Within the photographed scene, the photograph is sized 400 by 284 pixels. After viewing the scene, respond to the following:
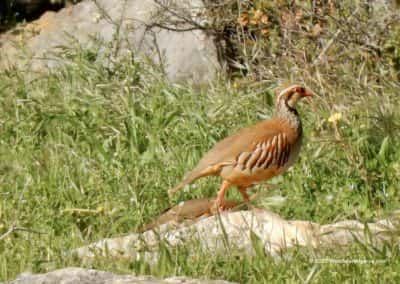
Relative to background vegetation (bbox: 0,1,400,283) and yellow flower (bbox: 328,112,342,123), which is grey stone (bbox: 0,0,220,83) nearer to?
background vegetation (bbox: 0,1,400,283)

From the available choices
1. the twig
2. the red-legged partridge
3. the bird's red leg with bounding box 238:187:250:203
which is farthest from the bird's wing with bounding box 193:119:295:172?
the twig

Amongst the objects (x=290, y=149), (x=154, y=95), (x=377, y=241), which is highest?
(x=154, y=95)

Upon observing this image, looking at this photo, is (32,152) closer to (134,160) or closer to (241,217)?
(134,160)

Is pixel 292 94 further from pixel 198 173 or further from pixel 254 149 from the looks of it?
pixel 198 173

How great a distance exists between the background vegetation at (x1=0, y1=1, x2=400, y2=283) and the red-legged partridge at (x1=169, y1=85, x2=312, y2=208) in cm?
19

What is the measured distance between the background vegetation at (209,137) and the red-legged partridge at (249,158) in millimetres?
188

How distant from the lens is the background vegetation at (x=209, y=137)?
19.3 feet

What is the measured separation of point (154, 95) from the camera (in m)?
8.48

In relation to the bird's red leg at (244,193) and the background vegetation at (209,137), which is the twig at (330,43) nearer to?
the background vegetation at (209,137)

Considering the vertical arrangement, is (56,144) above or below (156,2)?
below

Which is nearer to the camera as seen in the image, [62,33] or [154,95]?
[154,95]

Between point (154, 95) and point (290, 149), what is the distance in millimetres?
1773

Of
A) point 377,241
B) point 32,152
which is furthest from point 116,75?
point 377,241

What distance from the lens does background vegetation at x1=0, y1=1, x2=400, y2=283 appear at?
231 inches
